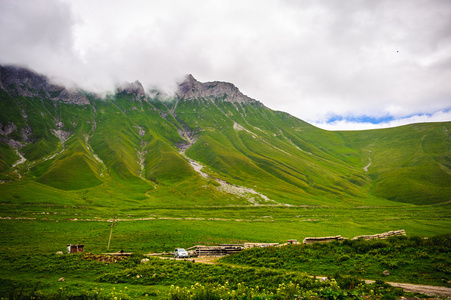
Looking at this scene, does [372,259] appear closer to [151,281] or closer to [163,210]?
[151,281]

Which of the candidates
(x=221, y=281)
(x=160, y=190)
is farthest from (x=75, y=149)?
(x=221, y=281)

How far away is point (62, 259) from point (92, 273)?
20.8 feet

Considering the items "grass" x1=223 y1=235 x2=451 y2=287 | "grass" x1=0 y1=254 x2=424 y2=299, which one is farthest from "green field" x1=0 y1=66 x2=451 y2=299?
"grass" x1=223 y1=235 x2=451 y2=287

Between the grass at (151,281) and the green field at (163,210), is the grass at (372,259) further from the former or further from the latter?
the grass at (151,281)

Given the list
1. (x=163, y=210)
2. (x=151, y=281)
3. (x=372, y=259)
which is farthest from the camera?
(x=163, y=210)

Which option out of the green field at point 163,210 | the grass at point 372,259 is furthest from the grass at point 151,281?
the grass at point 372,259

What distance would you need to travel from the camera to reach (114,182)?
492 feet

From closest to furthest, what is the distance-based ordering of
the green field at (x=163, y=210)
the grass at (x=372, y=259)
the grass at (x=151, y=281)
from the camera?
→ the grass at (x=151, y=281), the grass at (x=372, y=259), the green field at (x=163, y=210)

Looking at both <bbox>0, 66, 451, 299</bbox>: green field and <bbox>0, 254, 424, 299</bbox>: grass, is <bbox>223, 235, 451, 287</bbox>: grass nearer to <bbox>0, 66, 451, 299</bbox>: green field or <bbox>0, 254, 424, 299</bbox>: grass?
<bbox>0, 66, 451, 299</bbox>: green field

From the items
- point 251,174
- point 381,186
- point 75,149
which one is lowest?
point 381,186

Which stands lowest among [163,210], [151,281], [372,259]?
[163,210]

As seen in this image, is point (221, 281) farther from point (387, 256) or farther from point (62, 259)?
point (62, 259)

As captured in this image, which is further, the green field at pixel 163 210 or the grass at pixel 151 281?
the green field at pixel 163 210

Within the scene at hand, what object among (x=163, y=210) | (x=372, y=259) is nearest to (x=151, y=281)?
(x=372, y=259)
